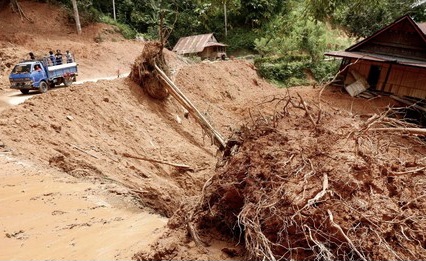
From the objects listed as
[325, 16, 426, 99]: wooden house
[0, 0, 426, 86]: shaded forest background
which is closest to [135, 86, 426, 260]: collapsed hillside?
[325, 16, 426, 99]: wooden house

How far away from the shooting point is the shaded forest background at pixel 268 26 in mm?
20516

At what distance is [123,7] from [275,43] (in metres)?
14.1

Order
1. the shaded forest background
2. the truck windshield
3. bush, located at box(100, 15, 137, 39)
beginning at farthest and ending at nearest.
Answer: bush, located at box(100, 15, 137, 39) < the shaded forest background < the truck windshield

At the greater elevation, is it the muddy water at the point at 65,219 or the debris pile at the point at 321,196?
the debris pile at the point at 321,196

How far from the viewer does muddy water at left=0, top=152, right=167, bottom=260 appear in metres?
3.47

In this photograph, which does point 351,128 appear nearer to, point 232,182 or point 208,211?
point 232,182

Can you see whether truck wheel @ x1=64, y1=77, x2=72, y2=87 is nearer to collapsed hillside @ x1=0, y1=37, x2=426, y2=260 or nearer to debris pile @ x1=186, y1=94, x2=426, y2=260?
collapsed hillside @ x1=0, y1=37, x2=426, y2=260

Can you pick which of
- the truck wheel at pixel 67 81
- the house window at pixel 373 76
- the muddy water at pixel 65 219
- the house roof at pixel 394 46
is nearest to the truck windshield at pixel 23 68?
the truck wheel at pixel 67 81

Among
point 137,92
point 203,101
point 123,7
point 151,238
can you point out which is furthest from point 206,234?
point 123,7

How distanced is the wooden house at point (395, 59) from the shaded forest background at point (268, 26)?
2.13 metres

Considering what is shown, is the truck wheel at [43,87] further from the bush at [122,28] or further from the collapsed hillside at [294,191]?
the bush at [122,28]

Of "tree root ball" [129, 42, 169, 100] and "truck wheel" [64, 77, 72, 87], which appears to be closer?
"tree root ball" [129, 42, 169, 100]

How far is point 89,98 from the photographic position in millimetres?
9305

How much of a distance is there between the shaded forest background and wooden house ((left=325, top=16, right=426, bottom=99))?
6.99 ft
